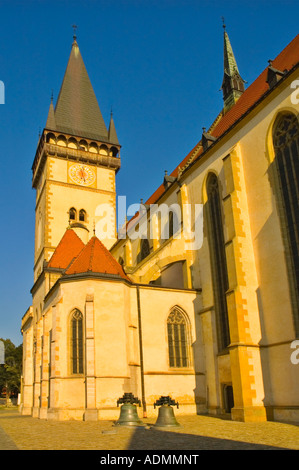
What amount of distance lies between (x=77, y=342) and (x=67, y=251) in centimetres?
1222

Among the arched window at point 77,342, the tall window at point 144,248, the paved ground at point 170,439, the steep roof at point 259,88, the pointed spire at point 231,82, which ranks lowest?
the paved ground at point 170,439

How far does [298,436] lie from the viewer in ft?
35.4

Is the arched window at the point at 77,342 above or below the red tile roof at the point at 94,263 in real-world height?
below

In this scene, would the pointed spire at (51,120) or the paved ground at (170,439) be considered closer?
the paved ground at (170,439)

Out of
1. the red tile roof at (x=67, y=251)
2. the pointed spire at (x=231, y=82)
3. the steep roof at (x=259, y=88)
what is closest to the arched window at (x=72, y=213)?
the red tile roof at (x=67, y=251)

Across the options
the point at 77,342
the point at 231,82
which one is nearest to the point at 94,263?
the point at 77,342

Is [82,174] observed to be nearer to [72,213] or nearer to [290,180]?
[72,213]

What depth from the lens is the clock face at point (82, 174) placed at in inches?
1555

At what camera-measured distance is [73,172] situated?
3962cm

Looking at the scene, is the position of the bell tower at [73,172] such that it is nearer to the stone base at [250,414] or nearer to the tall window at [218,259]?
the tall window at [218,259]

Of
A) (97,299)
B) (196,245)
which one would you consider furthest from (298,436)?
(196,245)

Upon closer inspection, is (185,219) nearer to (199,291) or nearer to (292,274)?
(199,291)

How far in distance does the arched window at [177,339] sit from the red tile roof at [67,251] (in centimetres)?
1067

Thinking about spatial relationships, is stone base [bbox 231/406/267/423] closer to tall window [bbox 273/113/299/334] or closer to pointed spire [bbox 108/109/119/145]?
tall window [bbox 273/113/299/334]
